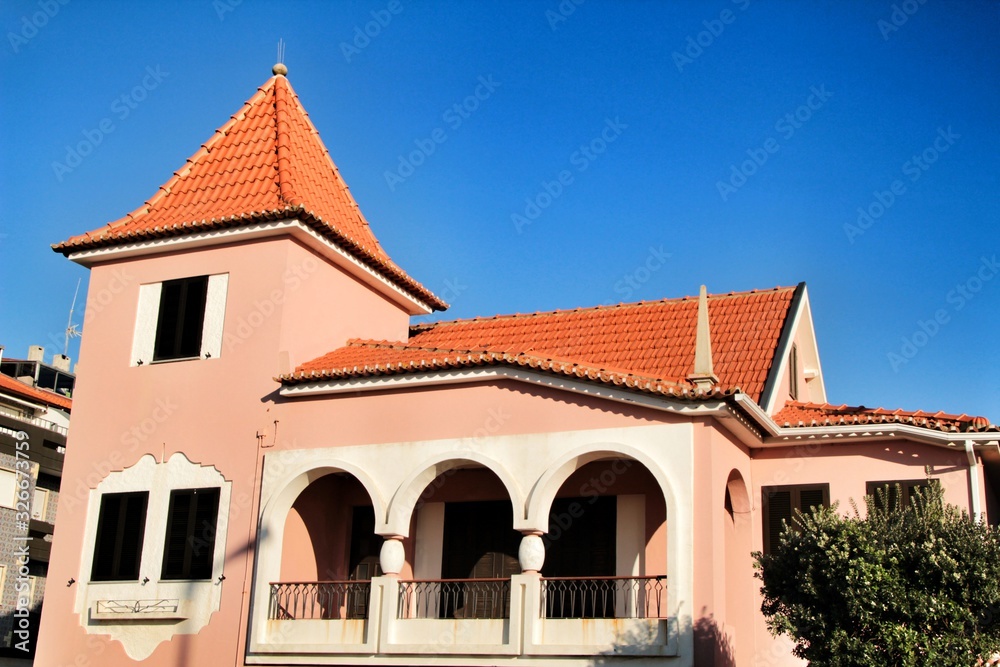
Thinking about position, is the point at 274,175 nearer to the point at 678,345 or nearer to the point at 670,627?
the point at 678,345

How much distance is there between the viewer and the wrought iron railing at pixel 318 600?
1869cm

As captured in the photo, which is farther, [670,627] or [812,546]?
[670,627]

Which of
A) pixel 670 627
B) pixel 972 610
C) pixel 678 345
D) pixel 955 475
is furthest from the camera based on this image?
pixel 678 345

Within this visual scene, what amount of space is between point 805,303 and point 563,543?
273 inches

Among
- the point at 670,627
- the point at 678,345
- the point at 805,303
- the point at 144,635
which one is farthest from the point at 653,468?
the point at 144,635

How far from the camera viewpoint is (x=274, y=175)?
71.5 ft

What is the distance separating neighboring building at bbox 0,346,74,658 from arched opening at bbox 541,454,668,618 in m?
16.2

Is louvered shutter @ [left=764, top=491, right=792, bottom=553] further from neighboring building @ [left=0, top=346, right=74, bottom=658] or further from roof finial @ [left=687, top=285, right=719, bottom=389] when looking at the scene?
neighboring building @ [left=0, top=346, right=74, bottom=658]

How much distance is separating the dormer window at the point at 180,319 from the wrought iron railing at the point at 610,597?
704cm

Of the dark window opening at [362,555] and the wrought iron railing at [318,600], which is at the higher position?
the dark window opening at [362,555]

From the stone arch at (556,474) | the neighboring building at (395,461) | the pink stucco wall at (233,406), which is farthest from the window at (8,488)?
the stone arch at (556,474)

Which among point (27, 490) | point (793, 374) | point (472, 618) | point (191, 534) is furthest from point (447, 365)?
point (27, 490)

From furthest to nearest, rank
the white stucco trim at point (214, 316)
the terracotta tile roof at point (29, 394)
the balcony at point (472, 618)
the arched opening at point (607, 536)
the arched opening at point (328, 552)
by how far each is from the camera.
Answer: the terracotta tile roof at point (29, 394), the white stucco trim at point (214, 316), the arched opening at point (328, 552), the arched opening at point (607, 536), the balcony at point (472, 618)

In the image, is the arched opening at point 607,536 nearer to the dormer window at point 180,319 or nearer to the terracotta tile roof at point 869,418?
the terracotta tile roof at point 869,418
